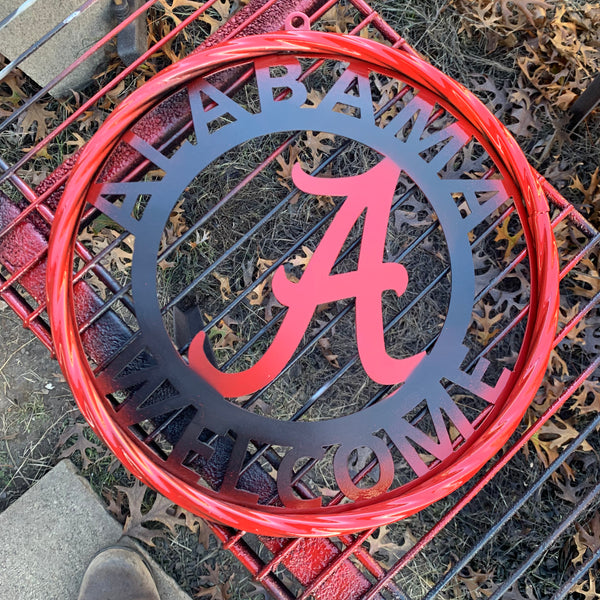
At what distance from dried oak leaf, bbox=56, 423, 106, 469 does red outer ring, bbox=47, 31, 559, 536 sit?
1.15 metres

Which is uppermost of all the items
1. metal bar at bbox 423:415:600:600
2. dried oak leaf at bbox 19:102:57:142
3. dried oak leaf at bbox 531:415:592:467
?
dried oak leaf at bbox 19:102:57:142

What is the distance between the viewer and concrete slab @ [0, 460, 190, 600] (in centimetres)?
255

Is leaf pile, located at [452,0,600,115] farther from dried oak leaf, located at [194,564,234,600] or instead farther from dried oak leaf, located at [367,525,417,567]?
dried oak leaf, located at [194,564,234,600]

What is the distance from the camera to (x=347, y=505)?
1.67 m

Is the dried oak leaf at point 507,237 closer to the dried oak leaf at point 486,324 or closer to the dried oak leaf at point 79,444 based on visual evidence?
the dried oak leaf at point 486,324

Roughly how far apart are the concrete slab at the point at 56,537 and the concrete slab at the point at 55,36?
180 cm

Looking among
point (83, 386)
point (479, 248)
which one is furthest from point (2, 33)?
point (479, 248)

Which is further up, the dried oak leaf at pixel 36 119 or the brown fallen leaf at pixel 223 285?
the dried oak leaf at pixel 36 119

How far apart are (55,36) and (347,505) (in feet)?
7.47

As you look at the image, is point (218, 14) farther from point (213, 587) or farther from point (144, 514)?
point (213, 587)

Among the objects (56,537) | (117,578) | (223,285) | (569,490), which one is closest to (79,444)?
(56,537)

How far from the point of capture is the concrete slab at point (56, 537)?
255 centimetres

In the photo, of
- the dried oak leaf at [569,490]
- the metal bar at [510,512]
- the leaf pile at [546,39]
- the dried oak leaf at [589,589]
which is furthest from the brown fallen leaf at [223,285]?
the dried oak leaf at [589,589]

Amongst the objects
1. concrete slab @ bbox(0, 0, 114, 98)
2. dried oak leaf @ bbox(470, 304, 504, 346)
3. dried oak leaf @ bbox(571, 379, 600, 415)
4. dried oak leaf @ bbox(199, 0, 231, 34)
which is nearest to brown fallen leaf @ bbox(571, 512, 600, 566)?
dried oak leaf @ bbox(571, 379, 600, 415)
